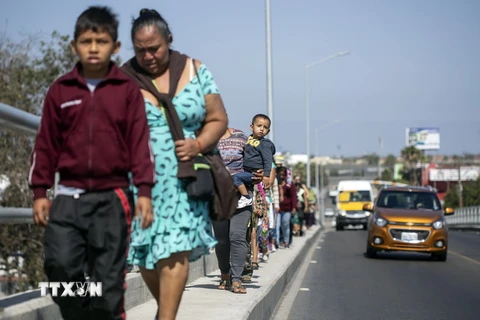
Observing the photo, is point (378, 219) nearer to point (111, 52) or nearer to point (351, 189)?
point (111, 52)

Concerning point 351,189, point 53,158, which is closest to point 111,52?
point 53,158

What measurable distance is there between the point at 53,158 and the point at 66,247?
0.46m

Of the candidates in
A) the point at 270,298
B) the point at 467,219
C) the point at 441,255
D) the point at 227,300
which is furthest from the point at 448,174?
the point at 227,300

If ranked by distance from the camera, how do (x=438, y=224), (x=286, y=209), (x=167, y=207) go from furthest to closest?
1. (x=286, y=209)
2. (x=438, y=224)
3. (x=167, y=207)

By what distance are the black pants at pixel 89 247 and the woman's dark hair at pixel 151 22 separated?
115 cm

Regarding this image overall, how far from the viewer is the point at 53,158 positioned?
15.9 feet

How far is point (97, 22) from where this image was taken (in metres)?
4.87

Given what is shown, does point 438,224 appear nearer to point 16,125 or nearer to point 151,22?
point 16,125

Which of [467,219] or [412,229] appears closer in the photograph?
[412,229]

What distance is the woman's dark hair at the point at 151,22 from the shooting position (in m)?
5.56

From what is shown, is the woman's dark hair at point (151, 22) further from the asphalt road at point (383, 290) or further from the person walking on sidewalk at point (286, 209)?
the person walking on sidewalk at point (286, 209)

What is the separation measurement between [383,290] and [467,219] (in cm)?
5288

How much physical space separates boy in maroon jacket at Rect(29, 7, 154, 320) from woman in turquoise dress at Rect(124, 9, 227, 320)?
514mm

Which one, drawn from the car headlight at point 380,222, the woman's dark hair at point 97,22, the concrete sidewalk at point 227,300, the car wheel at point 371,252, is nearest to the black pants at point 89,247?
the woman's dark hair at point 97,22
